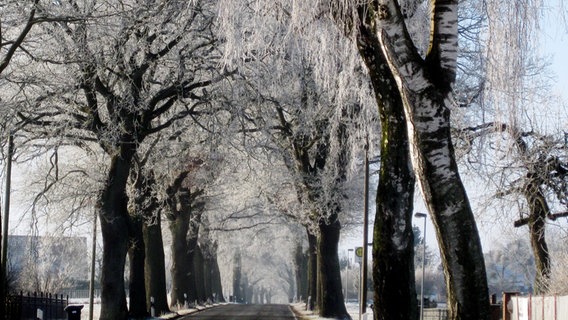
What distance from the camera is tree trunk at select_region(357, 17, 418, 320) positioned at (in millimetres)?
13914

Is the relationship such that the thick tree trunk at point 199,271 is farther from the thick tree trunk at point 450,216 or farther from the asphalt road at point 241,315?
the thick tree trunk at point 450,216

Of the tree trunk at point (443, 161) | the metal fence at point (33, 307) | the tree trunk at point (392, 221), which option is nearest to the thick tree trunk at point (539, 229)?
the tree trunk at point (392, 221)

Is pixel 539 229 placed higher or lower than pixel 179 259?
higher

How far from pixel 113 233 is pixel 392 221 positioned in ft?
52.4

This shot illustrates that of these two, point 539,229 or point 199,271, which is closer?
point 539,229

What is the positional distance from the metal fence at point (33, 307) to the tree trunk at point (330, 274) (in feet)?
33.8

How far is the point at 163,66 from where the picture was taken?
2814 cm

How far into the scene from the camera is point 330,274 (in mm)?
38188

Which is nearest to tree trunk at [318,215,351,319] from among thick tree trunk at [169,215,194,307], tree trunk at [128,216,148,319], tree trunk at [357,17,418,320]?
tree trunk at [128,216,148,319]

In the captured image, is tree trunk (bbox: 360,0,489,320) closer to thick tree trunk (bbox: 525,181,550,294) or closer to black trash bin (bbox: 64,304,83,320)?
thick tree trunk (bbox: 525,181,550,294)

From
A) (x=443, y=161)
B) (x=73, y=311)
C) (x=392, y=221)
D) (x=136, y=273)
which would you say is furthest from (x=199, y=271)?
(x=443, y=161)

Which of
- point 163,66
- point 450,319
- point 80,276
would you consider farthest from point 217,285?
point 450,319

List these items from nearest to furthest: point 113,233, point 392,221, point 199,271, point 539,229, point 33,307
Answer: point 392,221 → point 539,229 → point 113,233 → point 33,307 → point 199,271

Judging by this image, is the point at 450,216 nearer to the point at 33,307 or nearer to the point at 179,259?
the point at 33,307
